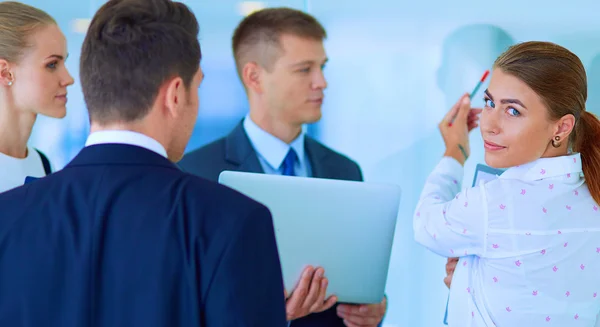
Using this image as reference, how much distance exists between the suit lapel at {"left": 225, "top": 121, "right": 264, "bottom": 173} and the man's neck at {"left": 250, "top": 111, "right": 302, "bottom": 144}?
0.10 meters

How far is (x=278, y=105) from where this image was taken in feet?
9.21

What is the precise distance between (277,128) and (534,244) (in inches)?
44.6

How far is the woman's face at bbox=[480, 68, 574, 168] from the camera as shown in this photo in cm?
200

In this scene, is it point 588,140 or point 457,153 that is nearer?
point 588,140

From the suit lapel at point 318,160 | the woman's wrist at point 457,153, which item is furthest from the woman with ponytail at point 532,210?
the suit lapel at point 318,160

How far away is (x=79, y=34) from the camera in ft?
11.4

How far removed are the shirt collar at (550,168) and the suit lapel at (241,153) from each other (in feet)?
3.12

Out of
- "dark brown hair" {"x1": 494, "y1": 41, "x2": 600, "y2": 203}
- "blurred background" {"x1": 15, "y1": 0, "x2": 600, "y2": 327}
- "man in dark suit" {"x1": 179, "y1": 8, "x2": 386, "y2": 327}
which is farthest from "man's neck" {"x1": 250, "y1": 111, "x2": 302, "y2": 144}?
"dark brown hair" {"x1": 494, "y1": 41, "x2": 600, "y2": 203}

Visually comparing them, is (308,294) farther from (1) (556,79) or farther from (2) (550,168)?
(1) (556,79)

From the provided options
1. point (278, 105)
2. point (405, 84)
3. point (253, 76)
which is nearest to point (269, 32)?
point (253, 76)

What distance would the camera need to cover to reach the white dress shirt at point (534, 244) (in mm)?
1940

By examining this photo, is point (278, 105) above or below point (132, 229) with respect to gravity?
above

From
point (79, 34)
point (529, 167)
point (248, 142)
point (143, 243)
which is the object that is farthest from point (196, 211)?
point (79, 34)

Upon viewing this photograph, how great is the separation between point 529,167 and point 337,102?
4.55ft
